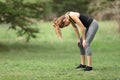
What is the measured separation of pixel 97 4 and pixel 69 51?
11464 mm

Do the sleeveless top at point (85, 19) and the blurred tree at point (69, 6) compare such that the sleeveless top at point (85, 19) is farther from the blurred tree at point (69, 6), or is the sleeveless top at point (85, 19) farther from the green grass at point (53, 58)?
the blurred tree at point (69, 6)

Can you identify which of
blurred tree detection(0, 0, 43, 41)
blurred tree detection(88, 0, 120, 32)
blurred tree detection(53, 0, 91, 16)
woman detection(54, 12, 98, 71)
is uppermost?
blurred tree detection(53, 0, 91, 16)

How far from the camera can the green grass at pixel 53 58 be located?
12.5m

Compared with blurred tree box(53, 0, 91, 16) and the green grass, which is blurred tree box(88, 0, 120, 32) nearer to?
the green grass

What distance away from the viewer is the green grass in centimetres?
1250

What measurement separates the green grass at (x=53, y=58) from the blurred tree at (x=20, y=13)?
4.01 feet

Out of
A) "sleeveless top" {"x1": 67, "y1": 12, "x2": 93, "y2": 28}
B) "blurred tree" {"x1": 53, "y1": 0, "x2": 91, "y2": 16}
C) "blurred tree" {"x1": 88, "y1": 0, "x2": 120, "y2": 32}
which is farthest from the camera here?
"blurred tree" {"x1": 53, "y1": 0, "x2": 91, "y2": 16}

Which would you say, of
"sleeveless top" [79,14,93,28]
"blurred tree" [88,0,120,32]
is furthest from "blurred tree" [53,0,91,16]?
"sleeveless top" [79,14,93,28]

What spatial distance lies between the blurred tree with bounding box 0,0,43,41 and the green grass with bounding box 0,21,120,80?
1.22m

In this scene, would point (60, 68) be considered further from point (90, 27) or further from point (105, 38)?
point (105, 38)

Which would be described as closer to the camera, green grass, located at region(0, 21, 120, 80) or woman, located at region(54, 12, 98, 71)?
green grass, located at region(0, 21, 120, 80)

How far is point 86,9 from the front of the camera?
51344 millimetres

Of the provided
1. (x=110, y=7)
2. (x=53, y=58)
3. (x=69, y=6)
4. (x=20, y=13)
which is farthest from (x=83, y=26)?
(x=69, y=6)

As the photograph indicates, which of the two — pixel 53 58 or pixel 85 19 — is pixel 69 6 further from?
pixel 85 19
